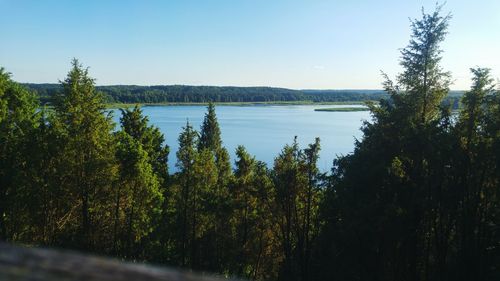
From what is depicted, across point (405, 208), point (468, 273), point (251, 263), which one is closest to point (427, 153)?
point (405, 208)

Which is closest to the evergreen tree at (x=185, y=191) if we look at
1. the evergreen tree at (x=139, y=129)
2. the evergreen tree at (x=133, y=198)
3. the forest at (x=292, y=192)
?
the forest at (x=292, y=192)

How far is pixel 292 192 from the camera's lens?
23.1 metres

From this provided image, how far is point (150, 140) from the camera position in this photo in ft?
109

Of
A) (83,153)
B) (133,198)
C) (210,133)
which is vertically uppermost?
(83,153)

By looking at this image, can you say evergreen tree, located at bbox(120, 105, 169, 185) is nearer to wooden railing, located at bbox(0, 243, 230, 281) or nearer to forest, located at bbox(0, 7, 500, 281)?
forest, located at bbox(0, 7, 500, 281)

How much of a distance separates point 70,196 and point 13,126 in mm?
4423

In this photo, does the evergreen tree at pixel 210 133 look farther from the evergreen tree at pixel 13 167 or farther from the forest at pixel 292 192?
the evergreen tree at pixel 13 167

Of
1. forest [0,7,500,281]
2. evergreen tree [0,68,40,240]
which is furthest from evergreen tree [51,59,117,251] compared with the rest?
evergreen tree [0,68,40,240]

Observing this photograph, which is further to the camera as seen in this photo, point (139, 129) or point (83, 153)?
point (139, 129)

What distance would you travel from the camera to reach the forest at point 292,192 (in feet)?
57.2

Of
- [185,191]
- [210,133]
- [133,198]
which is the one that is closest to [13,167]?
[133,198]

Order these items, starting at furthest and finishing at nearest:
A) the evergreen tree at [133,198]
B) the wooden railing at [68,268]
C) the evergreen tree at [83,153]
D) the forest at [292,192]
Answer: the evergreen tree at [133,198], the evergreen tree at [83,153], the forest at [292,192], the wooden railing at [68,268]

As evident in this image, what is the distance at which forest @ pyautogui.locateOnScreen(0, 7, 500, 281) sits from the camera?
17.4m

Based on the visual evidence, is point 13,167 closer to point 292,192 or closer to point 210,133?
point 292,192
